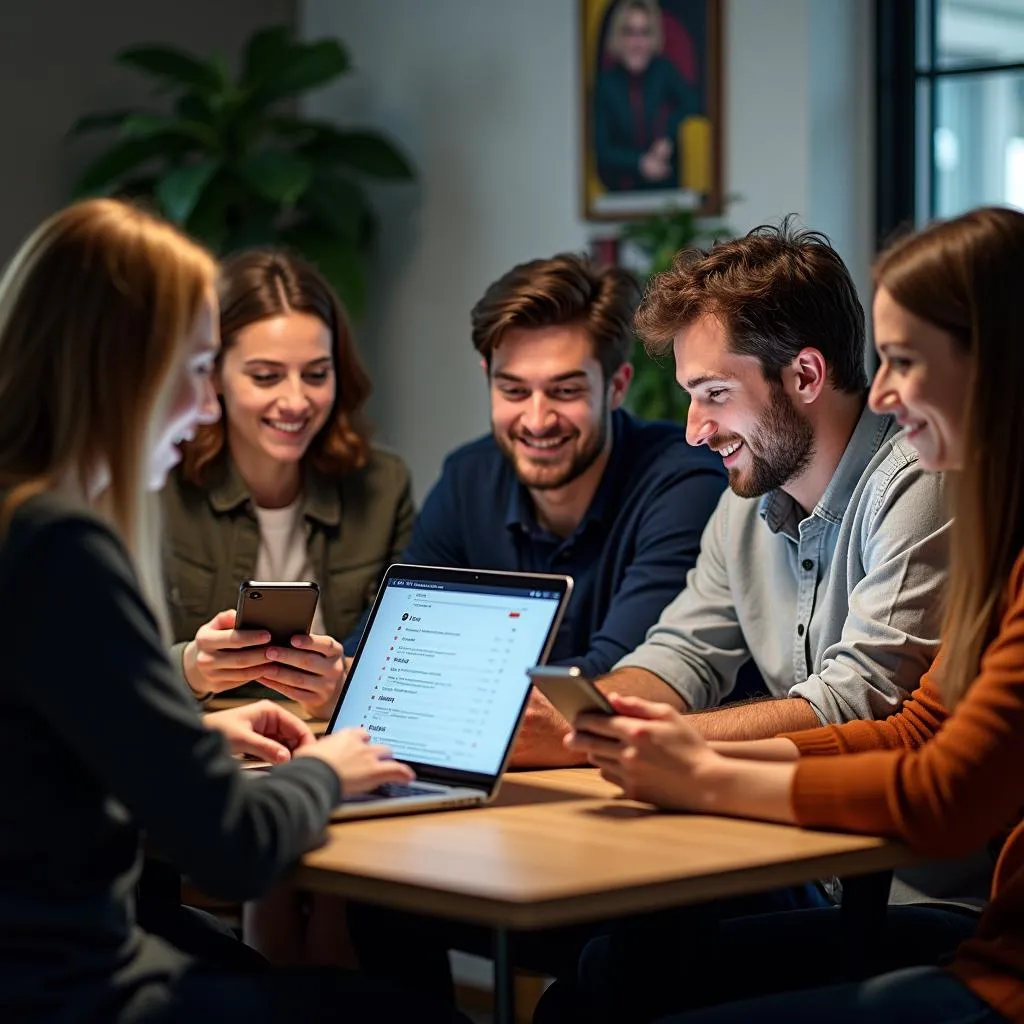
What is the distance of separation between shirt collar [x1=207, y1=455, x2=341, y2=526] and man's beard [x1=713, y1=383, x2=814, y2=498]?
1202 millimetres

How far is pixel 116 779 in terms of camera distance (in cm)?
153

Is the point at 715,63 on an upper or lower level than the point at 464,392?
upper

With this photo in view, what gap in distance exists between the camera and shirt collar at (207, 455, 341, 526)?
11.3 feet

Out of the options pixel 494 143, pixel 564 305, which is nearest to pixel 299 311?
pixel 564 305

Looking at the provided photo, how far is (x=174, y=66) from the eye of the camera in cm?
518

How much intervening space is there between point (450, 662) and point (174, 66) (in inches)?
141

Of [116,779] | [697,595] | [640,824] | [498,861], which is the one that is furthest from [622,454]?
[116,779]

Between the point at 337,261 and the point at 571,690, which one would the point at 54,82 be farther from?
the point at 571,690

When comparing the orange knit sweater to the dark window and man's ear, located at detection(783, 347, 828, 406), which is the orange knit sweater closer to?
man's ear, located at detection(783, 347, 828, 406)

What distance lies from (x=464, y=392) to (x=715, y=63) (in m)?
1.34

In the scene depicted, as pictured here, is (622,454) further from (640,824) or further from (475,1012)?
(475,1012)

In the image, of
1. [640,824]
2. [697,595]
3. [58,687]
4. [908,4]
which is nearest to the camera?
[58,687]

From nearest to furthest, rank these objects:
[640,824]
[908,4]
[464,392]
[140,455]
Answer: [140,455] < [640,824] < [908,4] < [464,392]

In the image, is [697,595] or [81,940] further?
[697,595]
